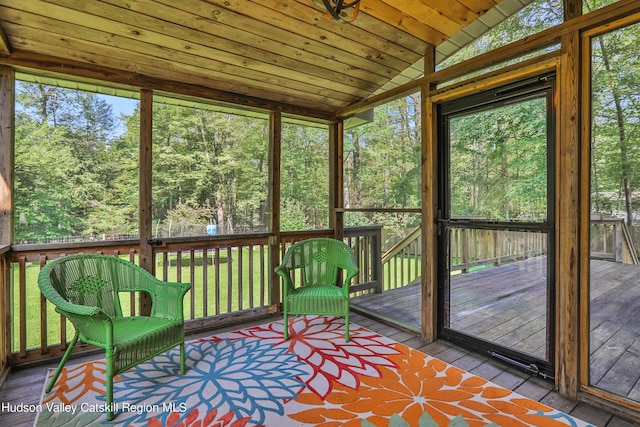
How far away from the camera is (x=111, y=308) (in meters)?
2.45

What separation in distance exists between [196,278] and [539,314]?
3.06 metres

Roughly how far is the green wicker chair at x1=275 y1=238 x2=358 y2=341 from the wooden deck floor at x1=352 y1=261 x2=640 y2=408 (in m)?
0.81

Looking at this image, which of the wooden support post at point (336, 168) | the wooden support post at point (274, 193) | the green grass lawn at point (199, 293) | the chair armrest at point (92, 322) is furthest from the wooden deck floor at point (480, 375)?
the wooden support post at point (336, 168)

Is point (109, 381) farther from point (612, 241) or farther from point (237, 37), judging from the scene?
point (612, 241)

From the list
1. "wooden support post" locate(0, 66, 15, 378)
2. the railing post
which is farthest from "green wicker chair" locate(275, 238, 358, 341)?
"wooden support post" locate(0, 66, 15, 378)

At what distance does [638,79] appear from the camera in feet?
6.14

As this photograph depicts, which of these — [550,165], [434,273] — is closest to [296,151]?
[434,273]

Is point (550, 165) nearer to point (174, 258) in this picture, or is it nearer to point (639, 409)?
point (639, 409)

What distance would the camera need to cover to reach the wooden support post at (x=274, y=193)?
143 inches

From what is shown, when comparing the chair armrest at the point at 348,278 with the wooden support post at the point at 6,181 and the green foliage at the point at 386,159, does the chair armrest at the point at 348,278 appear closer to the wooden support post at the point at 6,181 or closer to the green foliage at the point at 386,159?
the green foliage at the point at 386,159

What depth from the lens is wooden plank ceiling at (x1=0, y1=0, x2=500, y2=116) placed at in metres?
2.23

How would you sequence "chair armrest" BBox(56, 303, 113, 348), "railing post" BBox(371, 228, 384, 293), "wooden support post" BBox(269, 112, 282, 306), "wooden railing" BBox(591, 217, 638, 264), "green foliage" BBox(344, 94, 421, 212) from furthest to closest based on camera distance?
1. "railing post" BBox(371, 228, 384, 293)
2. "wooden support post" BBox(269, 112, 282, 306)
3. "green foliage" BBox(344, 94, 421, 212)
4. "wooden railing" BBox(591, 217, 638, 264)
5. "chair armrest" BBox(56, 303, 113, 348)

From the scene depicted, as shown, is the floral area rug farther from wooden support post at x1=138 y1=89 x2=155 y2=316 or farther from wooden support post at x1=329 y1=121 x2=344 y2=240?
wooden support post at x1=329 y1=121 x2=344 y2=240

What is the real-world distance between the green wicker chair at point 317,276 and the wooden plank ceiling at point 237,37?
1734 mm
